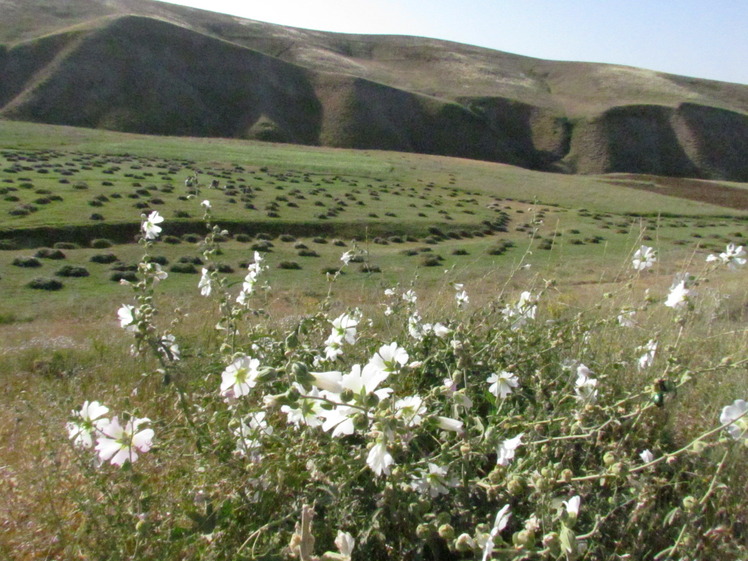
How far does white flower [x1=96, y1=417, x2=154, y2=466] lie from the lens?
2066 millimetres

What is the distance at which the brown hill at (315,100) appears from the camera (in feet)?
307

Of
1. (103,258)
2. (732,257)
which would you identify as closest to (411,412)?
(732,257)

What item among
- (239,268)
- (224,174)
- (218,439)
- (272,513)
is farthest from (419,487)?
(224,174)

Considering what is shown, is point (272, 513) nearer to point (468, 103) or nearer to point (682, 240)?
point (682, 240)

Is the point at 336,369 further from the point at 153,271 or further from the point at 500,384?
the point at 153,271

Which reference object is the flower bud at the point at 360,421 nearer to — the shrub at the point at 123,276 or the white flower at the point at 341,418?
the white flower at the point at 341,418

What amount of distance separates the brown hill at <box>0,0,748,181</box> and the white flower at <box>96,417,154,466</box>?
94822mm

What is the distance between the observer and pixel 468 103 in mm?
123500

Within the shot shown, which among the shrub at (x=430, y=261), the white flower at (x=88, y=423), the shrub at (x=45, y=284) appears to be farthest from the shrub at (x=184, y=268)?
the white flower at (x=88, y=423)

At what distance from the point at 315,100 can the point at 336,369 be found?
115 metres

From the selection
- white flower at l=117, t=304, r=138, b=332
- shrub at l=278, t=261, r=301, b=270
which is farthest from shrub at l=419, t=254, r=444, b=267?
white flower at l=117, t=304, r=138, b=332

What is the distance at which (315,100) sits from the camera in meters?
112

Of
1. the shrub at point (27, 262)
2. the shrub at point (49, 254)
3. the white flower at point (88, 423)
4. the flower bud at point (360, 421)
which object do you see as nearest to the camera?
the flower bud at point (360, 421)

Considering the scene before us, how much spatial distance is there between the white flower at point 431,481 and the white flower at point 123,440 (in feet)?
2.97
